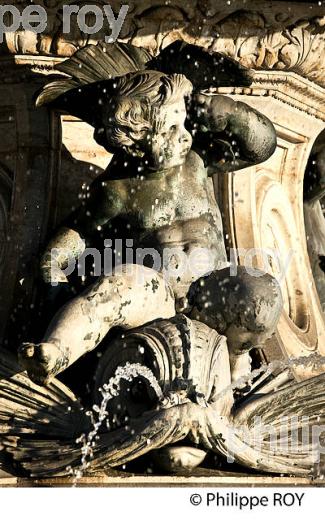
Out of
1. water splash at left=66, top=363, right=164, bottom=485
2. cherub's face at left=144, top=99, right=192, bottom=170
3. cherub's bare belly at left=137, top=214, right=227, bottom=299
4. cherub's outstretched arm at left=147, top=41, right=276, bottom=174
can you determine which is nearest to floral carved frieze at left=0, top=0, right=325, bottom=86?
cherub's outstretched arm at left=147, top=41, right=276, bottom=174

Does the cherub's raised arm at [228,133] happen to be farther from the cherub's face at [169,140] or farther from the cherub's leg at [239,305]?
the cherub's leg at [239,305]

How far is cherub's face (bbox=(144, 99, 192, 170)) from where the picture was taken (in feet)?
31.6

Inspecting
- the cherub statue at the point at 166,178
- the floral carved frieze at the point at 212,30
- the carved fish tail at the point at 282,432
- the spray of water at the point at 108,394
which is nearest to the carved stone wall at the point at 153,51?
the floral carved frieze at the point at 212,30

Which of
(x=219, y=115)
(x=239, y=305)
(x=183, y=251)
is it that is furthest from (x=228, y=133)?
(x=239, y=305)

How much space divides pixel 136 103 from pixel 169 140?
23cm

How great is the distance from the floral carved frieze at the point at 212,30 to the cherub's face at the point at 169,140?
807 millimetres

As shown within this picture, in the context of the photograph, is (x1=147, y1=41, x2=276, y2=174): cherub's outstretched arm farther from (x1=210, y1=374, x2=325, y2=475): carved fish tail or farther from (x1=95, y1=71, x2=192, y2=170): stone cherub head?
(x1=210, y1=374, x2=325, y2=475): carved fish tail

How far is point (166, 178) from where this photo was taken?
9.79 metres

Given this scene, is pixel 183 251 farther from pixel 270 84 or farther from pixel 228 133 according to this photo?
pixel 270 84

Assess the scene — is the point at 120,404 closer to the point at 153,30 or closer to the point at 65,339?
the point at 65,339

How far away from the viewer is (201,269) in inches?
381

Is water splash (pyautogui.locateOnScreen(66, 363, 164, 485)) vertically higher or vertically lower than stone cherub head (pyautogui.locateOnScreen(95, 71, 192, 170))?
lower

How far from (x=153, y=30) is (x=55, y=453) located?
2.17 m

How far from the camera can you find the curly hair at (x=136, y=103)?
31.4 ft
